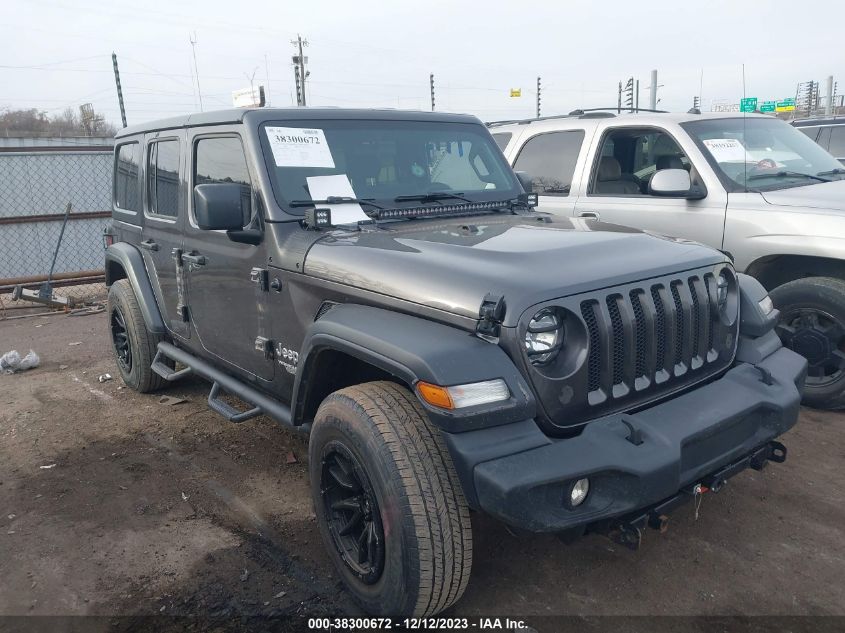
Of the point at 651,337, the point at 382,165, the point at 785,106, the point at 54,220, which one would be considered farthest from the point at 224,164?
the point at 785,106

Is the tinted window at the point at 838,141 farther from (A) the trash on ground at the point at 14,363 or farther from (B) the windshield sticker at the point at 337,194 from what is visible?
(A) the trash on ground at the point at 14,363

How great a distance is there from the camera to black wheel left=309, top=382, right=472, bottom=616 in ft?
7.50

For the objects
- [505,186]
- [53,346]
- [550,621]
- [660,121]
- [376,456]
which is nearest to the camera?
[376,456]

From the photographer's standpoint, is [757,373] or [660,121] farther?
[660,121]

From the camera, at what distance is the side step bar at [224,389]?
11.1 feet

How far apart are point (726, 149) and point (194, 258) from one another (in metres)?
3.92

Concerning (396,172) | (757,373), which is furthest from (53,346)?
(757,373)

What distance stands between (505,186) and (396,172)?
794 mm

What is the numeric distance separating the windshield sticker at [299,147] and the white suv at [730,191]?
144 cm

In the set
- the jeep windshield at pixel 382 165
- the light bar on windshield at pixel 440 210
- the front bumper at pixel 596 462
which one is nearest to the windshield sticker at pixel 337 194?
the jeep windshield at pixel 382 165

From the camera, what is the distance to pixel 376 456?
2.36 meters

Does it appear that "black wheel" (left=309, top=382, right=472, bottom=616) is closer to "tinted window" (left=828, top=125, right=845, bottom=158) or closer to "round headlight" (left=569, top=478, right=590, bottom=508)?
"round headlight" (left=569, top=478, right=590, bottom=508)

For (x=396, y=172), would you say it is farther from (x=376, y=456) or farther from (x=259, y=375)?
(x=376, y=456)

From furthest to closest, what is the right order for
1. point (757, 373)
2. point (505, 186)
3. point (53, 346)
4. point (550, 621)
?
point (53, 346) → point (505, 186) → point (757, 373) → point (550, 621)
